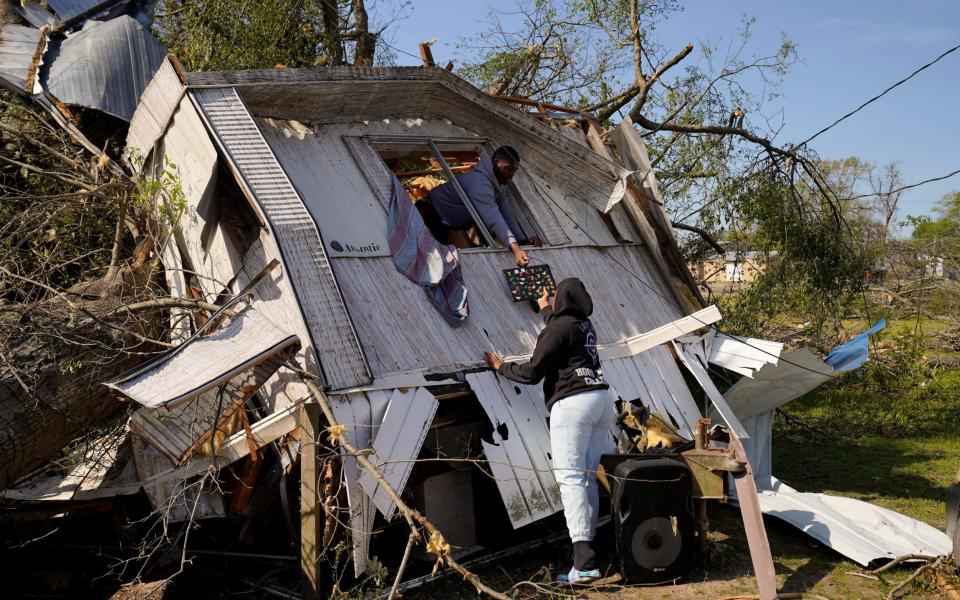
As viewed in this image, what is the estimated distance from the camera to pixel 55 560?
6.53m

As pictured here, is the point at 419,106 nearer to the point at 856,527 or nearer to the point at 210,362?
the point at 210,362

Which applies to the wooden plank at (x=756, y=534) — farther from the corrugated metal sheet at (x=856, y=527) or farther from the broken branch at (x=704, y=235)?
the broken branch at (x=704, y=235)

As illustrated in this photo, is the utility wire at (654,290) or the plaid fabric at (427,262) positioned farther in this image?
the utility wire at (654,290)

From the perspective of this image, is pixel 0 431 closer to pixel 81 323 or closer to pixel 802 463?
pixel 81 323

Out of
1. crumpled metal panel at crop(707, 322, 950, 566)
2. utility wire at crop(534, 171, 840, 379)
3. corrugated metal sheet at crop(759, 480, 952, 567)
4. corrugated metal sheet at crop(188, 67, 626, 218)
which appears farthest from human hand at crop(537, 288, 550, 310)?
corrugated metal sheet at crop(759, 480, 952, 567)

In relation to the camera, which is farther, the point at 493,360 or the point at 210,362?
the point at 493,360

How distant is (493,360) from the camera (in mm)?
6664

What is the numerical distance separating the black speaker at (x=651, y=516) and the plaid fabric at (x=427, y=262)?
5.96ft

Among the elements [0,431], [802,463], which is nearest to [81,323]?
[0,431]

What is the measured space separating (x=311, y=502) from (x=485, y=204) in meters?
3.50

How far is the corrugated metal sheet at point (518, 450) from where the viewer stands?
629 centimetres

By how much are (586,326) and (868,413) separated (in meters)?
7.77

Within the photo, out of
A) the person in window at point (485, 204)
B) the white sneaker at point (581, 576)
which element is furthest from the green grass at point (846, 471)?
the person in window at point (485, 204)

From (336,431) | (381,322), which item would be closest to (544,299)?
(381,322)
